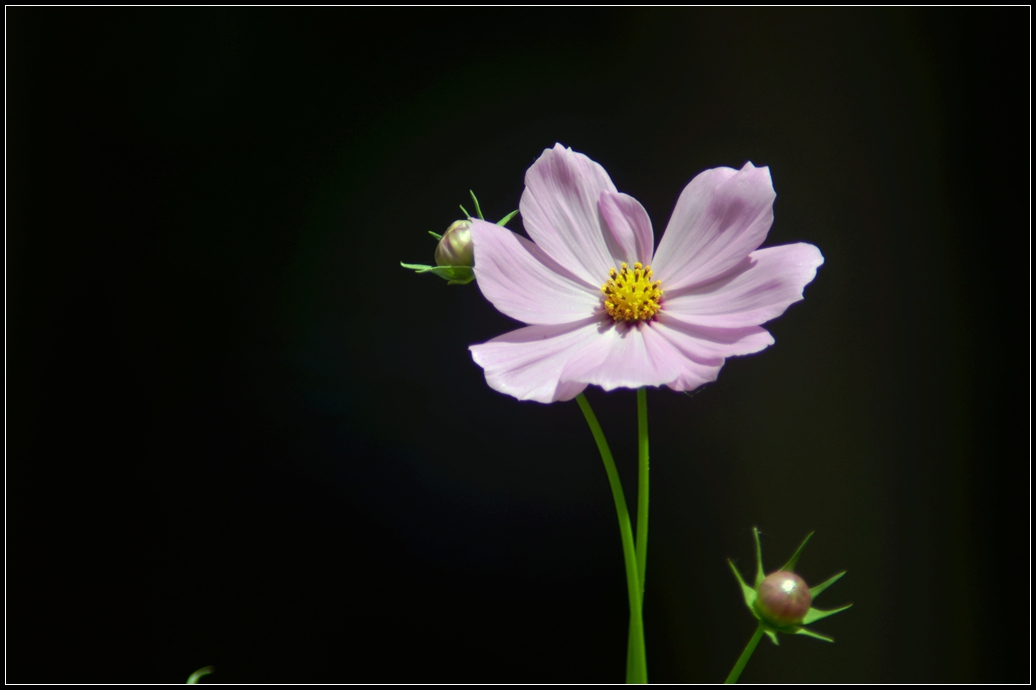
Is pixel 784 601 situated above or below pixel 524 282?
below

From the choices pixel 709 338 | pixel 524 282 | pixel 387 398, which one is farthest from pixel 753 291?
pixel 387 398

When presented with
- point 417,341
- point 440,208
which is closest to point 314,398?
point 417,341

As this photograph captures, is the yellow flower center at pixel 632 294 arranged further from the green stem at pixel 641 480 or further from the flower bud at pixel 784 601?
the flower bud at pixel 784 601

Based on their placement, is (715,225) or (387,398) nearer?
(715,225)

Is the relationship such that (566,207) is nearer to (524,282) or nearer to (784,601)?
(524,282)

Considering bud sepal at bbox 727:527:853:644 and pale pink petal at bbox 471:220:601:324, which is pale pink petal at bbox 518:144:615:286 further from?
bud sepal at bbox 727:527:853:644

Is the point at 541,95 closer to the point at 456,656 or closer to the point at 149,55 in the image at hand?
the point at 149,55
